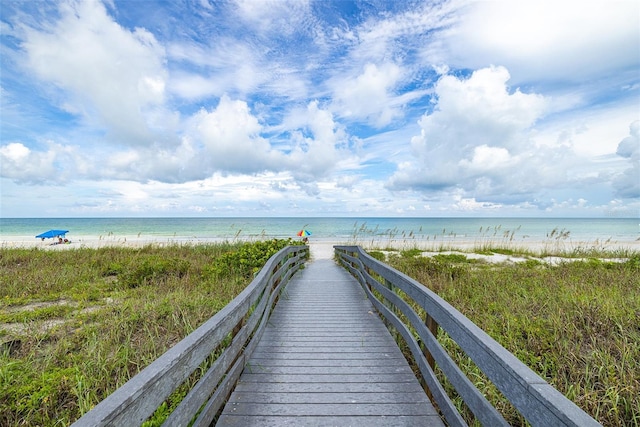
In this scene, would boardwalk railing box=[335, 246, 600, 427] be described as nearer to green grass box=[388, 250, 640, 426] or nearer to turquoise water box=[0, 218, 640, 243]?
green grass box=[388, 250, 640, 426]

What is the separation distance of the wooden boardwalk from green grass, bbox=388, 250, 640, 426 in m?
1.03

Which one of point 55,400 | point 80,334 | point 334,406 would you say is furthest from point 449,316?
point 80,334

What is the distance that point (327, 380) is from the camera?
3.41 m

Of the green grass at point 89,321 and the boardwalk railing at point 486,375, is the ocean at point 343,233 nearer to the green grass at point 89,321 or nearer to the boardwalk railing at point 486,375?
the green grass at point 89,321

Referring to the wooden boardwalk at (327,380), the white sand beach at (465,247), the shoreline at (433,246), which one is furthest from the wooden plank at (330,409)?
the shoreline at (433,246)

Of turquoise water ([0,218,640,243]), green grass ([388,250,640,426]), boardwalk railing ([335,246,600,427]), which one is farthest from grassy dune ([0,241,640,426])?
turquoise water ([0,218,640,243])

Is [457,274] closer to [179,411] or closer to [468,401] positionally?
[468,401]

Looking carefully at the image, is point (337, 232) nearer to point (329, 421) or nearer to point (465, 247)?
point (465, 247)

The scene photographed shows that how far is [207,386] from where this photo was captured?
2408mm

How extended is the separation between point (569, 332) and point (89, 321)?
25.9 ft

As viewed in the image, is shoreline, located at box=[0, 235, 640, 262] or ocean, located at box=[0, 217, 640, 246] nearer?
shoreline, located at box=[0, 235, 640, 262]

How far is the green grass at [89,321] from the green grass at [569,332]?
4.26 meters

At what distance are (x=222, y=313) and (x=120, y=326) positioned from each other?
3799 millimetres

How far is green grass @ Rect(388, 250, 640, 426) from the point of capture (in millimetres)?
3240
